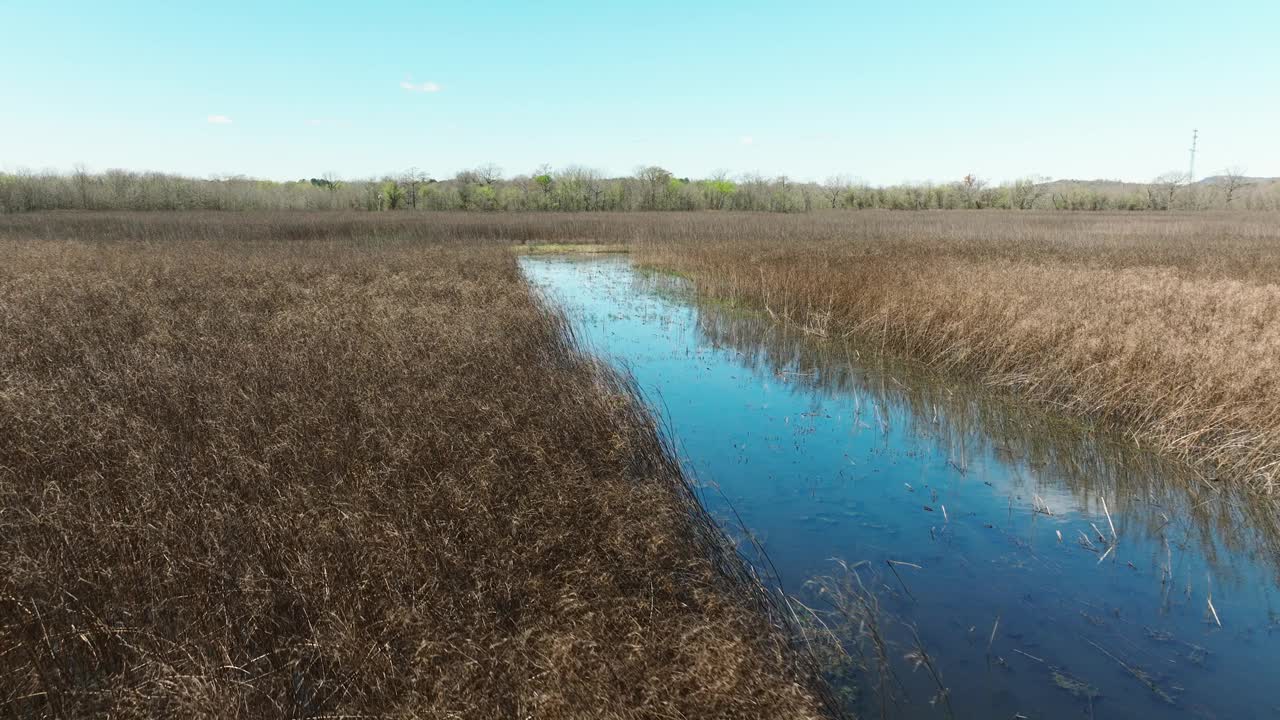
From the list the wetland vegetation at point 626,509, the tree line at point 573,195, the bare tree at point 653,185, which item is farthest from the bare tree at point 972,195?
the wetland vegetation at point 626,509

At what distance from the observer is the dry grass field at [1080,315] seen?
580 cm

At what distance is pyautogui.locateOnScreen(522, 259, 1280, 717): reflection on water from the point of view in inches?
125

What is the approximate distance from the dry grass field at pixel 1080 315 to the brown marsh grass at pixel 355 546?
4530 mm

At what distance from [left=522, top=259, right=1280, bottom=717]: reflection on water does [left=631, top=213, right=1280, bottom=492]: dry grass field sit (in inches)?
21.5

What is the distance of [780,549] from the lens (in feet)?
14.3

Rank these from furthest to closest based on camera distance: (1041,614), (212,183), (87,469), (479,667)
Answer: (212,183) → (87,469) → (1041,614) → (479,667)

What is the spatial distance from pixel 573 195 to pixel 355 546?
4408 cm

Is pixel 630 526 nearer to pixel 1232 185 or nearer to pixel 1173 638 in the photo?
pixel 1173 638


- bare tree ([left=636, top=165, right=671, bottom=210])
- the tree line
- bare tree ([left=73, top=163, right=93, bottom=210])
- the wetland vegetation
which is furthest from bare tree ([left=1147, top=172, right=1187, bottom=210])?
bare tree ([left=73, top=163, right=93, bottom=210])

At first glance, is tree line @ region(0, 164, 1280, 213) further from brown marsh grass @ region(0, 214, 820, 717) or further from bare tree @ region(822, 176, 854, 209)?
brown marsh grass @ region(0, 214, 820, 717)

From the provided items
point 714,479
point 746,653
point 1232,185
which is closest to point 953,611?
point 746,653

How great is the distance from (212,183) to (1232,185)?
7299 cm

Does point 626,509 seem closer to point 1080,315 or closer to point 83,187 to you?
point 1080,315

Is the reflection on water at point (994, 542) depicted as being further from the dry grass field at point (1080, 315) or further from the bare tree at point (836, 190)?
the bare tree at point (836, 190)
